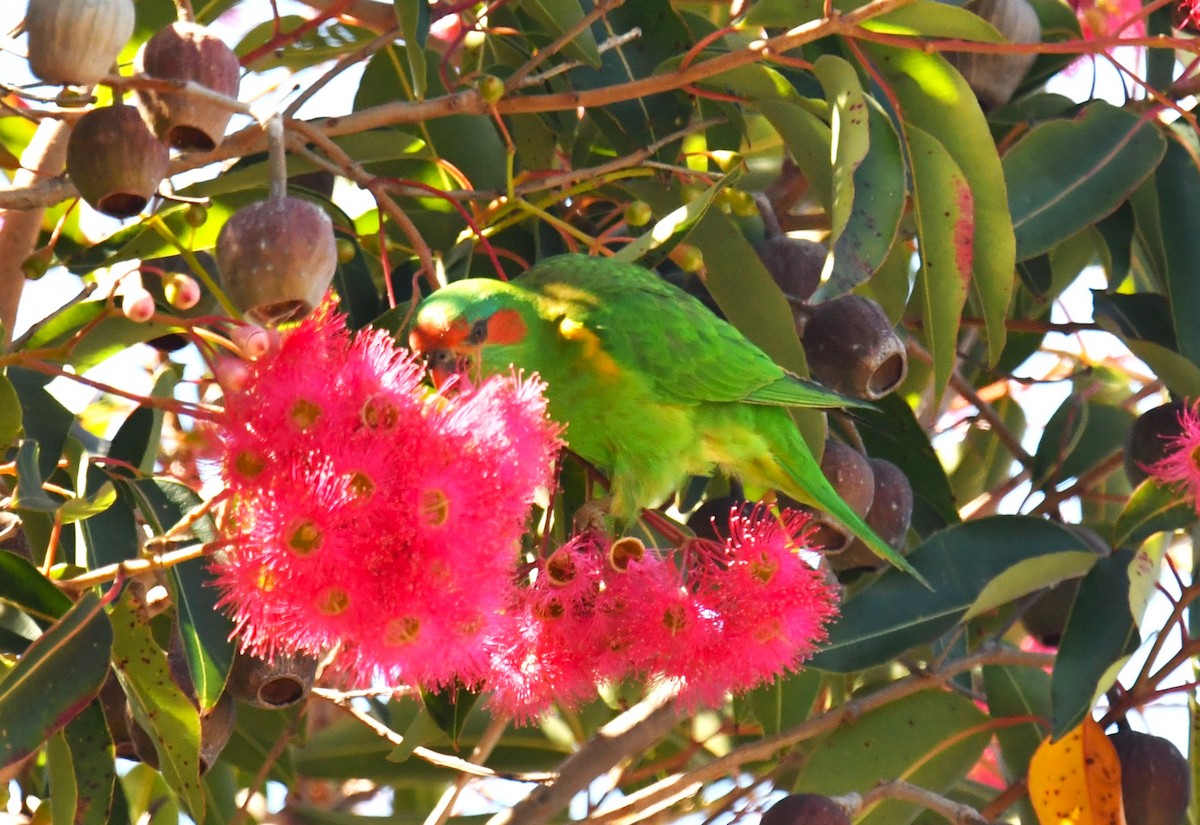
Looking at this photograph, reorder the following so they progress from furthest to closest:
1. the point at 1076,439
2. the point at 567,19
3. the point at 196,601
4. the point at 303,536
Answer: the point at 1076,439
the point at 567,19
the point at 196,601
the point at 303,536

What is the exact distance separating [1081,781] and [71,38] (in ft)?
5.65

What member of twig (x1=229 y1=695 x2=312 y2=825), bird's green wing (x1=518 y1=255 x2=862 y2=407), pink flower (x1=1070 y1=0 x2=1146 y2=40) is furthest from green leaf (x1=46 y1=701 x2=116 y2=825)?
pink flower (x1=1070 y1=0 x2=1146 y2=40)

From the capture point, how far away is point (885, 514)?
2188mm

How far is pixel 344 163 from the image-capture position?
171 cm

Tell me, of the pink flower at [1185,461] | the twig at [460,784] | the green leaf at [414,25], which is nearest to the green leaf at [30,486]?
the green leaf at [414,25]

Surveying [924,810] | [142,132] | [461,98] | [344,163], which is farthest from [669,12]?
[924,810]

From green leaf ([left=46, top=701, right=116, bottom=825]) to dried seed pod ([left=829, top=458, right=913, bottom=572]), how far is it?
Answer: 43.5 inches

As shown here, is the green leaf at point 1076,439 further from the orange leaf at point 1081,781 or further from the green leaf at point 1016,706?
the orange leaf at point 1081,781

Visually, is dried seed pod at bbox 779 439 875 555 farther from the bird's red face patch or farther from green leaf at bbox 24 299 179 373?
green leaf at bbox 24 299 179 373

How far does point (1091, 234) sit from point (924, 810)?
1088 millimetres

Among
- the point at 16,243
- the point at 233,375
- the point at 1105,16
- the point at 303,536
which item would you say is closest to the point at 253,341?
the point at 233,375

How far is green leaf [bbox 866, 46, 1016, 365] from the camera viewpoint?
2006 millimetres

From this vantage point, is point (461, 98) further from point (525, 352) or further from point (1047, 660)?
point (1047, 660)

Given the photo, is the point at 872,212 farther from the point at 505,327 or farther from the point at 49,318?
the point at 49,318
